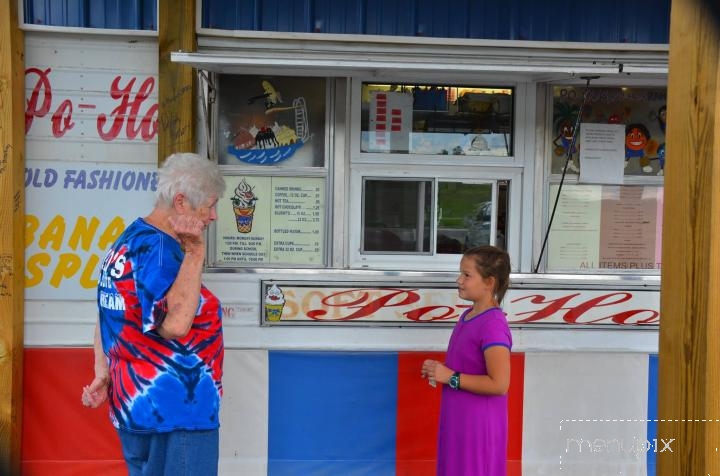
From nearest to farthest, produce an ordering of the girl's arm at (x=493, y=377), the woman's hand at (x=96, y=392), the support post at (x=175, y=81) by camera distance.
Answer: the woman's hand at (x=96, y=392), the girl's arm at (x=493, y=377), the support post at (x=175, y=81)

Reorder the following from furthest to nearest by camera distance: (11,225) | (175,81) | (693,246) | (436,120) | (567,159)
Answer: (436,120) → (567,159) → (175,81) → (11,225) → (693,246)

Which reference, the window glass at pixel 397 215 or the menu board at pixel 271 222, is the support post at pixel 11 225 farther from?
the window glass at pixel 397 215

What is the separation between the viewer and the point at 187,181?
117 inches

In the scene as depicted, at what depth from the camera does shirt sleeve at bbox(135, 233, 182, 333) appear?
2.83m

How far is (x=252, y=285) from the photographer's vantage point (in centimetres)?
469

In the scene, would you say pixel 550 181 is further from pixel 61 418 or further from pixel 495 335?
pixel 61 418

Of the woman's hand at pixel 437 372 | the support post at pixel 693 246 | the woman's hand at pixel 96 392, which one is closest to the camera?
the support post at pixel 693 246

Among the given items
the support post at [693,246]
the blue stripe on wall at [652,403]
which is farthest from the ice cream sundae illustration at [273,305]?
the support post at [693,246]

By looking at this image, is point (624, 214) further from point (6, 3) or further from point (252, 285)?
point (6, 3)

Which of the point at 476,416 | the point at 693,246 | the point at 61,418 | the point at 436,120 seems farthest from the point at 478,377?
the point at 61,418

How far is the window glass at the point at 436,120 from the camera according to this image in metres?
4.86

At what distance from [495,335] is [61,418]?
2610 mm

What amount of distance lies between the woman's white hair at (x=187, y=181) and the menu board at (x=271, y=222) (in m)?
1.75

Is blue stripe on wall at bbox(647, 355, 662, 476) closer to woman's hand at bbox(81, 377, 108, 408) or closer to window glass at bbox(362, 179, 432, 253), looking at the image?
window glass at bbox(362, 179, 432, 253)
